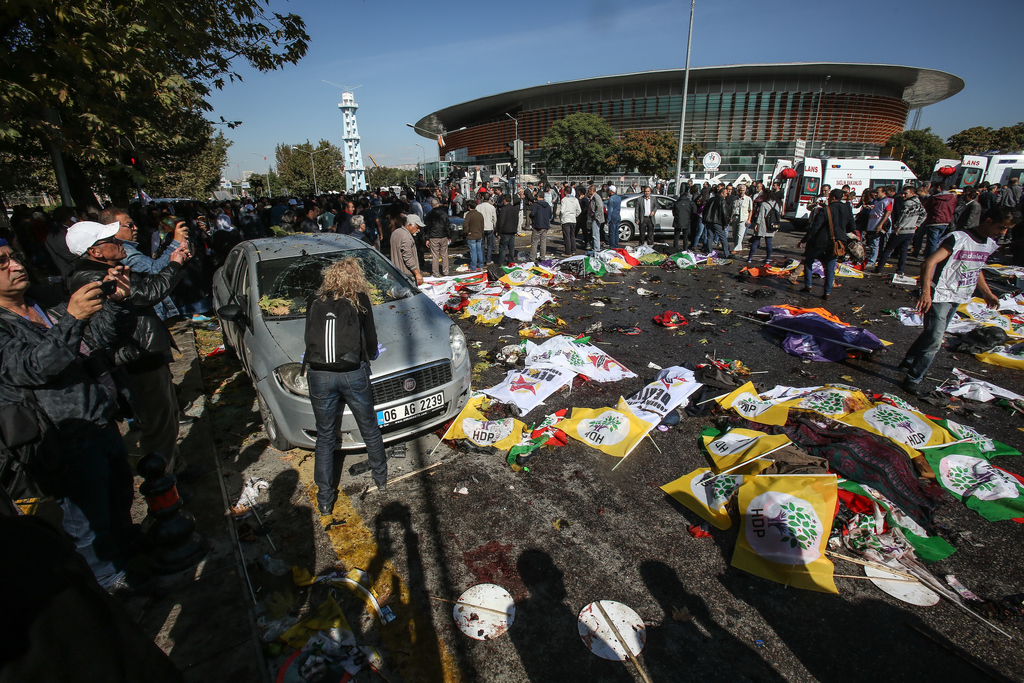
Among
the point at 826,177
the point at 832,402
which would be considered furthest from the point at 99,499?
the point at 826,177

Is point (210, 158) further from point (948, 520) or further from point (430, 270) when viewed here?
point (948, 520)

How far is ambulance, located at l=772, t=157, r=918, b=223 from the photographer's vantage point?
2022 cm

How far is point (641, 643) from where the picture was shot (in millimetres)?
2387

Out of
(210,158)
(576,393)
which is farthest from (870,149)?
(210,158)

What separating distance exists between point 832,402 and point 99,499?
215 inches

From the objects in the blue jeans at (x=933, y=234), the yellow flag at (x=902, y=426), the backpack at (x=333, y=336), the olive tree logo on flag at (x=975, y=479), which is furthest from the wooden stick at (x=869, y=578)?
the blue jeans at (x=933, y=234)

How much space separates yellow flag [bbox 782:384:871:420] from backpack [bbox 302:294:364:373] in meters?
3.84

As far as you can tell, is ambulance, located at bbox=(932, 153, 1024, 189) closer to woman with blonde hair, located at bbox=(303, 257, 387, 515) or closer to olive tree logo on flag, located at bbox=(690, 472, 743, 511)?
olive tree logo on flag, located at bbox=(690, 472, 743, 511)

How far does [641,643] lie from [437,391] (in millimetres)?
2328

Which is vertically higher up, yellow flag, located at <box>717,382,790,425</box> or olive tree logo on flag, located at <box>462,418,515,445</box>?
yellow flag, located at <box>717,382,790,425</box>

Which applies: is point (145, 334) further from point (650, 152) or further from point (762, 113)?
point (762, 113)

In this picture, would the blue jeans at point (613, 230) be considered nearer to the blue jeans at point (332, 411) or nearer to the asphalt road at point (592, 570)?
the asphalt road at point (592, 570)

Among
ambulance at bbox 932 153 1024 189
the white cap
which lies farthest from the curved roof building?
the white cap

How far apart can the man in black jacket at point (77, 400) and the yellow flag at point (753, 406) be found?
4.73 m
